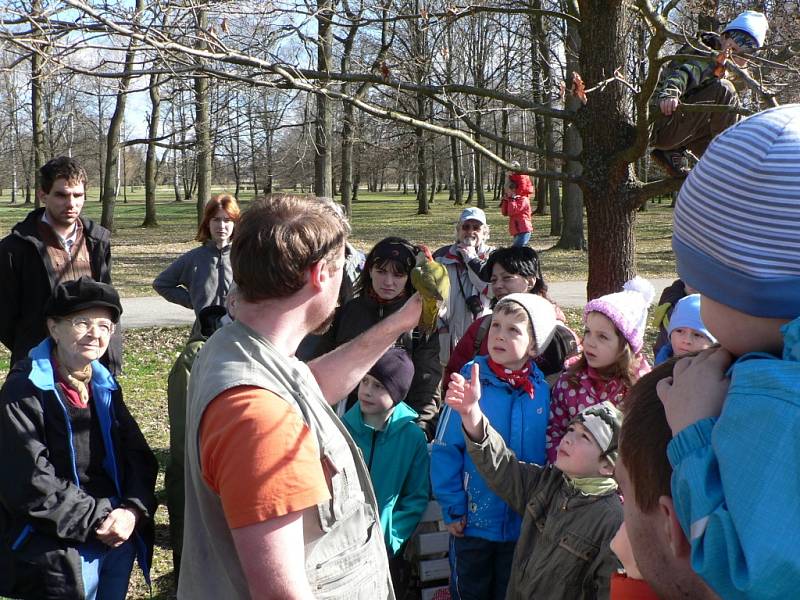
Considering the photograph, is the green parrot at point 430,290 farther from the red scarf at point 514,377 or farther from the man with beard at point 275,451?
the red scarf at point 514,377

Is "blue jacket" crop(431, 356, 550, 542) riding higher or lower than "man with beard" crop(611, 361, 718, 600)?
lower

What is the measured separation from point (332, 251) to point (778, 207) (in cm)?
102

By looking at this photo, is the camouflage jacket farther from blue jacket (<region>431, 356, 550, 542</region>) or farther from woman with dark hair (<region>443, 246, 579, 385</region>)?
blue jacket (<region>431, 356, 550, 542</region>)

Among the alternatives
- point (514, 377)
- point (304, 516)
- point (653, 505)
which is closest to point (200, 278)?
point (514, 377)

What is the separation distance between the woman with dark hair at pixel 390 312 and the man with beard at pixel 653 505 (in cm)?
303

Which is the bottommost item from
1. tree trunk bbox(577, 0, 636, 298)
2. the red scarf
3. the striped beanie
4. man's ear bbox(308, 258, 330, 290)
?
the red scarf

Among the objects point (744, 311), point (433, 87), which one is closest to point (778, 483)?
point (744, 311)

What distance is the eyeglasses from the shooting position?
9.79ft

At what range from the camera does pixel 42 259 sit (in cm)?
438

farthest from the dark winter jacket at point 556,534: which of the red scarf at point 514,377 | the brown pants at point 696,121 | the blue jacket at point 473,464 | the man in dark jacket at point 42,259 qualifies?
the brown pants at point 696,121

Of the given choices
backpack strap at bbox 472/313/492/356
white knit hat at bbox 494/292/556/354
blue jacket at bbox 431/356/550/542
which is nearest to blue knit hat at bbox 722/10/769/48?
white knit hat at bbox 494/292/556/354

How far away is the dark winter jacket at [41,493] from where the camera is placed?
9.00 ft

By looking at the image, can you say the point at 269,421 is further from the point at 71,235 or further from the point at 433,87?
the point at 71,235

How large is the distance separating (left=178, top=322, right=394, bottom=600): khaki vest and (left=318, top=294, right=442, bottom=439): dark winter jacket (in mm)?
2411
